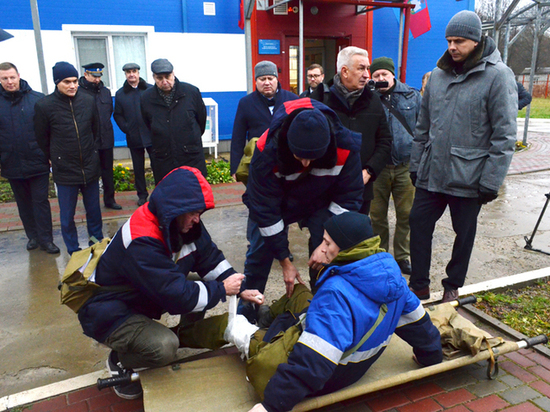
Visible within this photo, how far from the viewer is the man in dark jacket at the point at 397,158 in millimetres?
4582

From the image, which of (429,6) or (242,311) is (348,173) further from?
(429,6)

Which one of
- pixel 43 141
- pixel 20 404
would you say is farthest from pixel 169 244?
pixel 43 141

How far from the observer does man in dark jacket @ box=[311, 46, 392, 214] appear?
3803mm

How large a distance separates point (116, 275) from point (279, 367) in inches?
43.5

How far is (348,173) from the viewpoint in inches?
129

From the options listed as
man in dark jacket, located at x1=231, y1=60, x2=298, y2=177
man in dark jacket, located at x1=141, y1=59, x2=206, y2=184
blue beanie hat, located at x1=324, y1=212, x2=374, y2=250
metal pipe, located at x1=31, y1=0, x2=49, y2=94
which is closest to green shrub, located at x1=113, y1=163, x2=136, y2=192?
metal pipe, located at x1=31, y1=0, x2=49, y2=94

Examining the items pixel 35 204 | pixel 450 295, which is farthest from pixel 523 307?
pixel 35 204

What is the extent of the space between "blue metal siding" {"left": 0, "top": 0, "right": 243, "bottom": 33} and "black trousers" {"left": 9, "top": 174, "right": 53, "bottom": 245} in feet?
16.3

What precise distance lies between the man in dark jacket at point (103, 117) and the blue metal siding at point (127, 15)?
9.99ft

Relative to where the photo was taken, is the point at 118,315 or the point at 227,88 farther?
the point at 227,88

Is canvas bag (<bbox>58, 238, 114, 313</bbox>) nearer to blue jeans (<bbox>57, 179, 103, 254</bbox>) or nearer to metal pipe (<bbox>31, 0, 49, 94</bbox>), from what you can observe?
blue jeans (<bbox>57, 179, 103, 254</bbox>)

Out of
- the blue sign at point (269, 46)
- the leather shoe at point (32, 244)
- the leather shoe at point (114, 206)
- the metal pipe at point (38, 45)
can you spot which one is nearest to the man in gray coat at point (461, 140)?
the leather shoe at point (32, 244)

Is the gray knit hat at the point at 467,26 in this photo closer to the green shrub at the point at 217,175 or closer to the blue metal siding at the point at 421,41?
the green shrub at the point at 217,175

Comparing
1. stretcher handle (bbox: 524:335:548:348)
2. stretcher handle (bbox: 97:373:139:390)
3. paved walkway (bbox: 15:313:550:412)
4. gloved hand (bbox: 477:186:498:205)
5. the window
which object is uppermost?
the window
